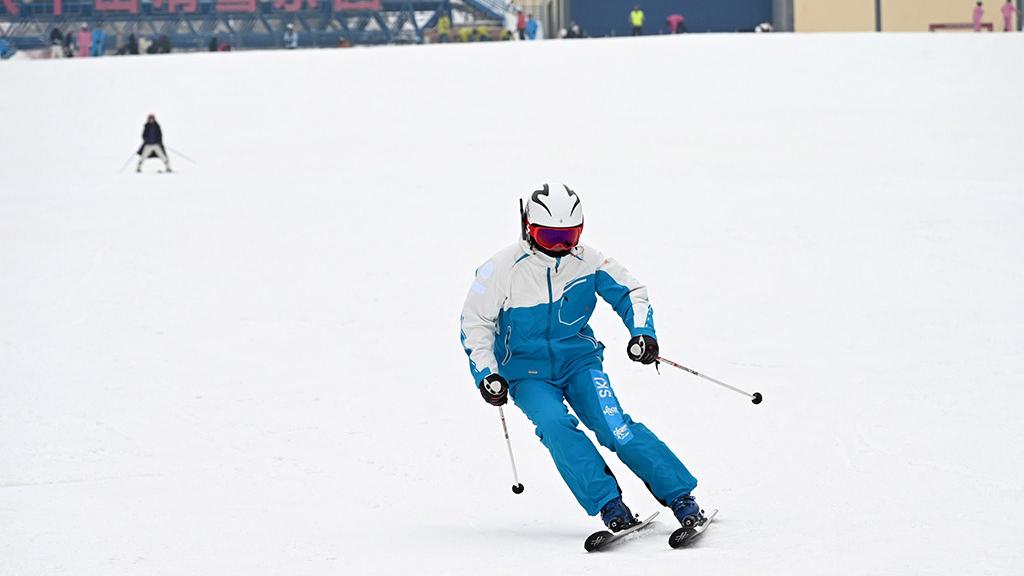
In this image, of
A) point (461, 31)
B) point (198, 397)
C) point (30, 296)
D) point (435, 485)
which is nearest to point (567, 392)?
point (435, 485)

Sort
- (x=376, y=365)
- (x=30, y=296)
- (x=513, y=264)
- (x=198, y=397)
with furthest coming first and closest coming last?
(x=30, y=296) < (x=376, y=365) < (x=198, y=397) < (x=513, y=264)

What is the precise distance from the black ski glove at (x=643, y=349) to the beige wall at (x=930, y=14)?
42.4 metres

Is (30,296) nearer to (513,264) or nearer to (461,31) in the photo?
(513,264)

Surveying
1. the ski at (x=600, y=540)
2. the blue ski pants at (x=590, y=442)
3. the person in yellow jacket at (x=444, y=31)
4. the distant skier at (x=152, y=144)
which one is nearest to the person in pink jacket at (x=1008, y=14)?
the person in yellow jacket at (x=444, y=31)

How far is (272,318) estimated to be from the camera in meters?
11.9

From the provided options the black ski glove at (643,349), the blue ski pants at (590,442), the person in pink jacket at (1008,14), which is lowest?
the blue ski pants at (590,442)

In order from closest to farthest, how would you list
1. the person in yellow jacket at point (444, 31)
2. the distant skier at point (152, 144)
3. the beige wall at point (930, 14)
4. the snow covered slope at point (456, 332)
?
the snow covered slope at point (456, 332) → the distant skier at point (152, 144) → the person in yellow jacket at point (444, 31) → the beige wall at point (930, 14)

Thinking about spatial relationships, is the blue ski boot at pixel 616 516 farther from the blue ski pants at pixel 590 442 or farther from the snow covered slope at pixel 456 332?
the snow covered slope at pixel 456 332

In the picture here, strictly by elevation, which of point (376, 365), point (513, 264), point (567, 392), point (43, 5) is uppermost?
point (43, 5)

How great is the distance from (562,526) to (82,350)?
6.02 meters

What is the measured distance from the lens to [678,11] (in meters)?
47.4

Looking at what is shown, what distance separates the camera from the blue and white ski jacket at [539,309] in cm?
552

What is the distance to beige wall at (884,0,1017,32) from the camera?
45438 millimetres

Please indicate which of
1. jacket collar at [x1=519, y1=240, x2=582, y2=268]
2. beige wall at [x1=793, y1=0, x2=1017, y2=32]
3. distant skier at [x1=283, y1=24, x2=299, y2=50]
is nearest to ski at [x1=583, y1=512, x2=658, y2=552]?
jacket collar at [x1=519, y1=240, x2=582, y2=268]
